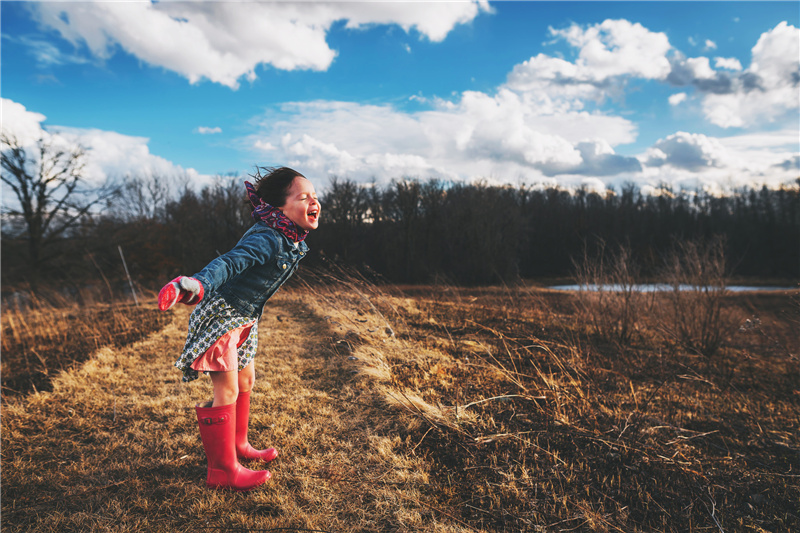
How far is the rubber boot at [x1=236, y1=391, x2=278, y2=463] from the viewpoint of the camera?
8.22 ft

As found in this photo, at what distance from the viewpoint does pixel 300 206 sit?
7.34ft

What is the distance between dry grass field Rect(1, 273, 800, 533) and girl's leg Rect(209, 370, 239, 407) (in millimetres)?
515

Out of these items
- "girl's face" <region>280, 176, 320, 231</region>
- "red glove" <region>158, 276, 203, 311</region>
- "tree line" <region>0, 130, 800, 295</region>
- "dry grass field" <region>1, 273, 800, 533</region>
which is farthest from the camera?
"tree line" <region>0, 130, 800, 295</region>

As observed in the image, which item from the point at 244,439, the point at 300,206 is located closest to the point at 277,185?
the point at 300,206

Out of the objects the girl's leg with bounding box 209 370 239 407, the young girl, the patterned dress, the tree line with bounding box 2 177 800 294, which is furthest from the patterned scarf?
the tree line with bounding box 2 177 800 294

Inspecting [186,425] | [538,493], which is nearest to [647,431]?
[538,493]

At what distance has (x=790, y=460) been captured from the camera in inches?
129

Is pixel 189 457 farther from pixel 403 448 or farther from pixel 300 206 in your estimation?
pixel 300 206

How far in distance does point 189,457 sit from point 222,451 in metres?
0.61

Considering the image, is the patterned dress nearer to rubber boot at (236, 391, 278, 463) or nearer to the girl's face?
rubber boot at (236, 391, 278, 463)

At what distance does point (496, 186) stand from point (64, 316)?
33.1 metres

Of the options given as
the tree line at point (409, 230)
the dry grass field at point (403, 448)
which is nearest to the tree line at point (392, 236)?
the tree line at point (409, 230)

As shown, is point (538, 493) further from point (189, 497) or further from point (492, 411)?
point (189, 497)

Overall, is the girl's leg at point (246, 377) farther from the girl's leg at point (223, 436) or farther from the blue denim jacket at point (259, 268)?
the blue denim jacket at point (259, 268)
